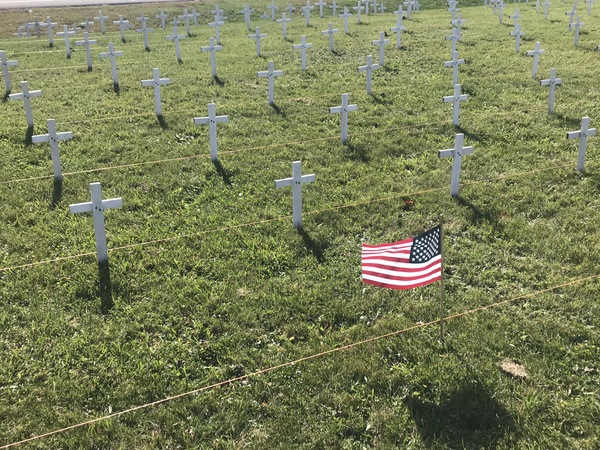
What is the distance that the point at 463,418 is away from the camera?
464 centimetres

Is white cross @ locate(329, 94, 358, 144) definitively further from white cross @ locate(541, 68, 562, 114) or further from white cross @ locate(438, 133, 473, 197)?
white cross @ locate(541, 68, 562, 114)

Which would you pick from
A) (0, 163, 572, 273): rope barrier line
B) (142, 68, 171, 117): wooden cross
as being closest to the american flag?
(0, 163, 572, 273): rope barrier line

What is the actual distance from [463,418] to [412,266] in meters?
1.39

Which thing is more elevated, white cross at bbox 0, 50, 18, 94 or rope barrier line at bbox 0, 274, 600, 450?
white cross at bbox 0, 50, 18, 94

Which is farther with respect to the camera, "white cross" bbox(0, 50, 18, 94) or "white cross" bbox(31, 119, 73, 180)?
"white cross" bbox(0, 50, 18, 94)

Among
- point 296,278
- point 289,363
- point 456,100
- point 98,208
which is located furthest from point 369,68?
point 289,363

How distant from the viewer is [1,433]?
14.9 feet

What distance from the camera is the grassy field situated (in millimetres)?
4715

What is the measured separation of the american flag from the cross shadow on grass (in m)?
0.98

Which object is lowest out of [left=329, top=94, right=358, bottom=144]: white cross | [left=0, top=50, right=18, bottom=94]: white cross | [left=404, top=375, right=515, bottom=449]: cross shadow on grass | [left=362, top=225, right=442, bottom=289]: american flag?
[left=404, top=375, right=515, bottom=449]: cross shadow on grass

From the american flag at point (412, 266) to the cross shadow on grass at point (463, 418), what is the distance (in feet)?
3.23

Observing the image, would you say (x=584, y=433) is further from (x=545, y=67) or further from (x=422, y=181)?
(x=545, y=67)

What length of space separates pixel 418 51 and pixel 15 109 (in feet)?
39.5

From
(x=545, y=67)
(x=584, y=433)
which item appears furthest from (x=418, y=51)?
(x=584, y=433)
